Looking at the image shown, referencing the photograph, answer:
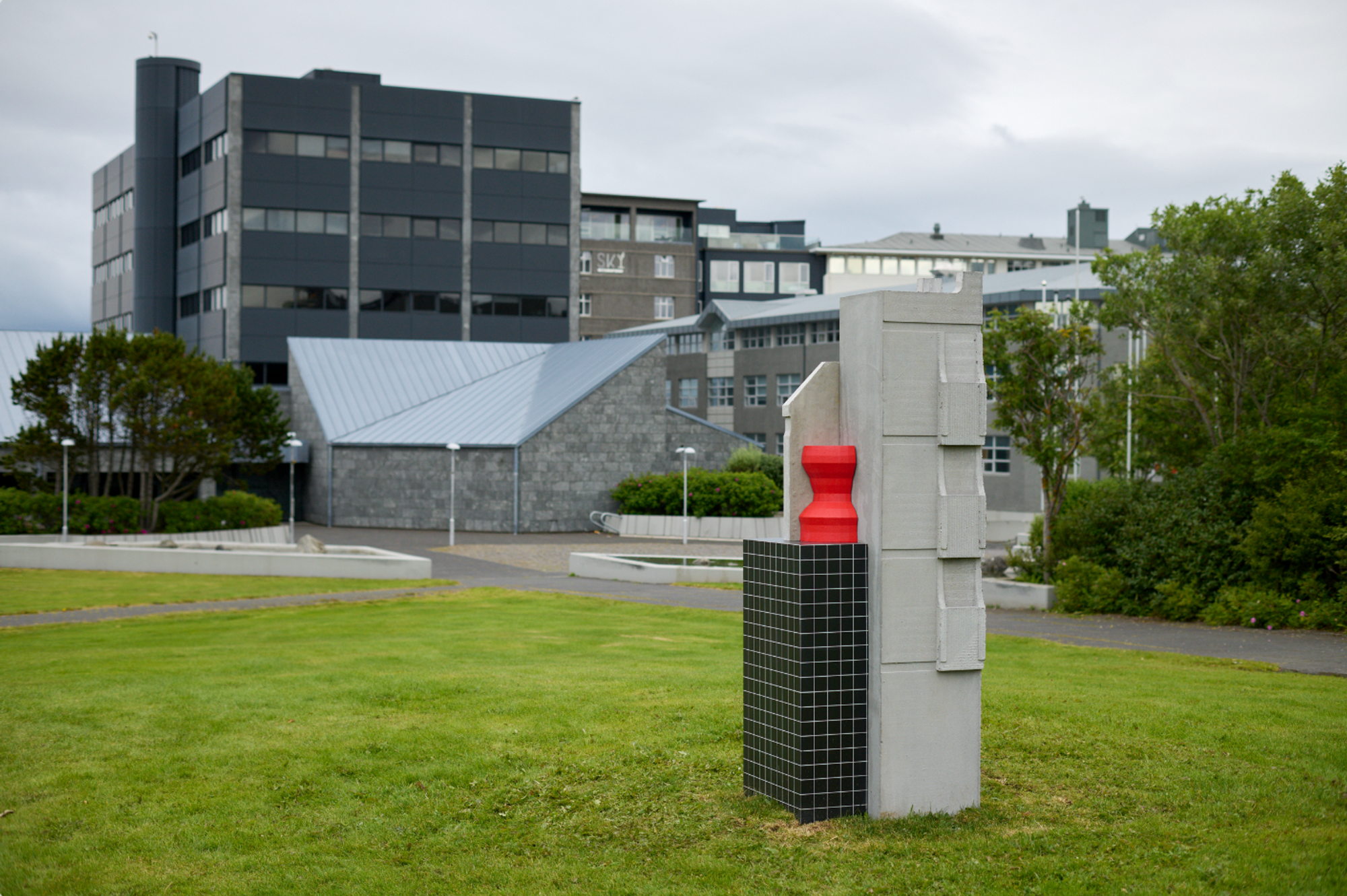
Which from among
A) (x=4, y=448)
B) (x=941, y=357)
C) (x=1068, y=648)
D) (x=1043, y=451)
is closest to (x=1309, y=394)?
(x=1043, y=451)

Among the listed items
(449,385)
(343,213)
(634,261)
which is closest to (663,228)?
(634,261)

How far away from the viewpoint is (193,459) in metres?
34.9

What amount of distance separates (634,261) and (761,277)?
1145 centimetres

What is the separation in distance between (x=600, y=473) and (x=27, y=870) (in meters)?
35.6

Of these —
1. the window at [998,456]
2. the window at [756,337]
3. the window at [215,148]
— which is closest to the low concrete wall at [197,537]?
the window at [998,456]

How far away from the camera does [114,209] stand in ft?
253

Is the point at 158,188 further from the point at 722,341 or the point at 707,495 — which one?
the point at 707,495

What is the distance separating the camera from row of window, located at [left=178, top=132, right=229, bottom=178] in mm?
62406

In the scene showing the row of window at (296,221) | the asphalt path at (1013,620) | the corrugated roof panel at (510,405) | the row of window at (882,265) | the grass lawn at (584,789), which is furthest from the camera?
the row of window at (882,265)

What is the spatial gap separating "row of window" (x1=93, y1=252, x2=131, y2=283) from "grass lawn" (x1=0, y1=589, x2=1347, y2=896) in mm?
69039

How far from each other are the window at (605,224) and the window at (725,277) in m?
8.25

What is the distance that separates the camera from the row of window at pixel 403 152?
62.5 meters

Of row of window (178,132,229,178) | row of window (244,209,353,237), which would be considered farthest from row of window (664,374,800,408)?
row of window (178,132,229,178)

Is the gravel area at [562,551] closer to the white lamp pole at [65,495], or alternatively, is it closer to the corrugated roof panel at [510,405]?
the corrugated roof panel at [510,405]
